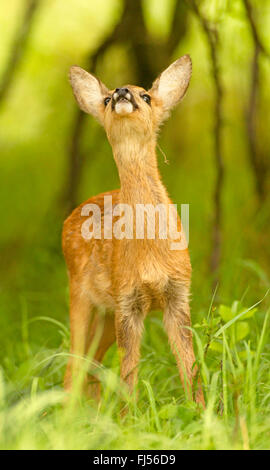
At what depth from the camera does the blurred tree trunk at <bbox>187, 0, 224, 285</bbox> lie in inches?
259

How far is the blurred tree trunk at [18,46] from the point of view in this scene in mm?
7863

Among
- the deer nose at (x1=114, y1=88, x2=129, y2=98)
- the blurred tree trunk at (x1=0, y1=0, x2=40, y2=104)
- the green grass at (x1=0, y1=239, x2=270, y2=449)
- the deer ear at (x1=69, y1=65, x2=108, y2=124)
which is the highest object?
the blurred tree trunk at (x1=0, y1=0, x2=40, y2=104)

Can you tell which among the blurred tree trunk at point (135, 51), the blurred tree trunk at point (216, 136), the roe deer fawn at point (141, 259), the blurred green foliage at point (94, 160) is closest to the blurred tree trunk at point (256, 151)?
the blurred green foliage at point (94, 160)

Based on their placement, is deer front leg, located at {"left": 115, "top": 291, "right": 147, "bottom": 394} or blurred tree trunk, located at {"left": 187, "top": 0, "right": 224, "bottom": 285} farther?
blurred tree trunk, located at {"left": 187, "top": 0, "right": 224, "bottom": 285}

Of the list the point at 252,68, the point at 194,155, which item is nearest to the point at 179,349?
the point at 252,68

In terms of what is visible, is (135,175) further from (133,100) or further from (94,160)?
(94,160)

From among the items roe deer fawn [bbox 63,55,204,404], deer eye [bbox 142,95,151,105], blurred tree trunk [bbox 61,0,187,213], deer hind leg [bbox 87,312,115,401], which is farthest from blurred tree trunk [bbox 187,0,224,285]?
deer eye [bbox 142,95,151,105]

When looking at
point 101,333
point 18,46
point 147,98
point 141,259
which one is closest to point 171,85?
point 147,98

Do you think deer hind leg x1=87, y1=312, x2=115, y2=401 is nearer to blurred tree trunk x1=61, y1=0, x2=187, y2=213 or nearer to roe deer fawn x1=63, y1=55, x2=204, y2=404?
roe deer fawn x1=63, y1=55, x2=204, y2=404

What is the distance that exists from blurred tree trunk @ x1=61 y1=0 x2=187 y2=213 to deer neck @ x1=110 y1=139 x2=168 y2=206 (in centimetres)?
318

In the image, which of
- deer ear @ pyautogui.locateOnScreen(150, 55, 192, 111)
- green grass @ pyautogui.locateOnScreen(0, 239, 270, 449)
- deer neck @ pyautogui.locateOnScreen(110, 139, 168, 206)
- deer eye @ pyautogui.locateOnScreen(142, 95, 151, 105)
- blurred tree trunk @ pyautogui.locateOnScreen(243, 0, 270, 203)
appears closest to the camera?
green grass @ pyautogui.locateOnScreen(0, 239, 270, 449)

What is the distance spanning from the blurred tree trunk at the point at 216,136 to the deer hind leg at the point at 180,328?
2166 mm

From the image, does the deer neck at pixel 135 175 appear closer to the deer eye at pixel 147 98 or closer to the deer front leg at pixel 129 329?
the deer eye at pixel 147 98

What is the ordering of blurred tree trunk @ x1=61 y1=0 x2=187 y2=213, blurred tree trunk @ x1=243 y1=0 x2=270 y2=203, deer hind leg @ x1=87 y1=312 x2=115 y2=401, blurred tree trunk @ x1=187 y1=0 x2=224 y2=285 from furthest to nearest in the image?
blurred tree trunk @ x1=61 y1=0 x2=187 y2=213 < blurred tree trunk @ x1=243 y1=0 x2=270 y2=203 < blurred tree trunk @ x1=187 y1=0 x2=224 y2=285 < deer hind leg @ x1=87 y1=312 x2=115 y2=401
